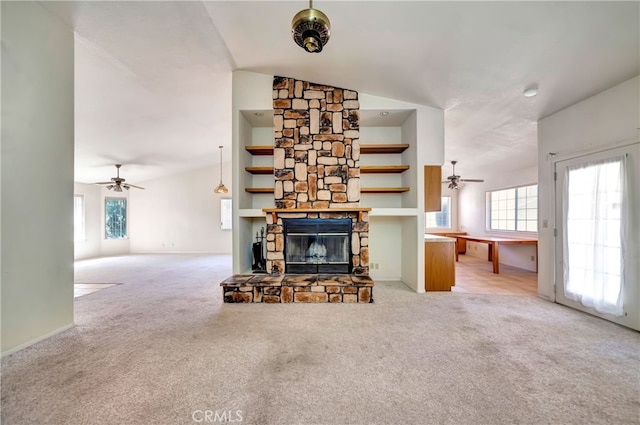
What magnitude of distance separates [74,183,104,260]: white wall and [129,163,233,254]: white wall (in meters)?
0.84

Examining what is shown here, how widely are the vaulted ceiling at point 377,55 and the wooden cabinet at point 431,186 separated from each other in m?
0.97

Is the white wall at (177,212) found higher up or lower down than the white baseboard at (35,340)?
higher up

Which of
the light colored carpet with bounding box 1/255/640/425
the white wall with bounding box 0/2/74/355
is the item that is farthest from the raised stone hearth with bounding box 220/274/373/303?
the white wall with bounding box 0/2/74/355

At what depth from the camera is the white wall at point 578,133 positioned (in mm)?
2756

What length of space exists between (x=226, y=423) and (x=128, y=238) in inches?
377

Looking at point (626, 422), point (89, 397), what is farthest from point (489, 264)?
point (89, 397)

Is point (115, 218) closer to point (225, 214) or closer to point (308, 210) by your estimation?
point (225, 214)

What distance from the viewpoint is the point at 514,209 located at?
6785mm

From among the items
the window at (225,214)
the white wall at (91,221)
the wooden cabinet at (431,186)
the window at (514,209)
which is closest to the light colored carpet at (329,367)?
the wooden cabinet at (431,186)

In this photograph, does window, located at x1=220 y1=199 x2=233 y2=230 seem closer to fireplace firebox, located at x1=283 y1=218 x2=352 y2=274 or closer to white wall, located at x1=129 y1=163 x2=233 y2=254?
white wall, located at x1=129 y1=163 x2=233 y2=254

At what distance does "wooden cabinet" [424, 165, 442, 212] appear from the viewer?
161 inches

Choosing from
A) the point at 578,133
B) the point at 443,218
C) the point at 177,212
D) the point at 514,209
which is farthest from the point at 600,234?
the point at 177,212

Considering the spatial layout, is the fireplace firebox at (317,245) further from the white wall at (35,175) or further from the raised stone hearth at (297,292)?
the white wall at (35,175)

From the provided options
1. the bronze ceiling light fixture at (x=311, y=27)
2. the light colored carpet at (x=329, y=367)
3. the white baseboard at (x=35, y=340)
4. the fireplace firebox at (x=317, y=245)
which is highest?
the bronze ceiling light fixture at (x=311, y=27)
